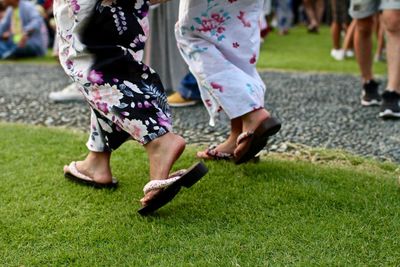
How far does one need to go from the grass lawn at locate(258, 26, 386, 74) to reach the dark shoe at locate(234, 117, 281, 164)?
350 cm

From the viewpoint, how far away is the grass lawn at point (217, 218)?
1685 millimetres

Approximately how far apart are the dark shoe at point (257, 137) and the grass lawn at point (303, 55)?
11.5ft

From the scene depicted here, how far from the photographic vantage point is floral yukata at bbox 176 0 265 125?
89.4 inches

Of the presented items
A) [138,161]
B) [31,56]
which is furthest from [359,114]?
[31,56]

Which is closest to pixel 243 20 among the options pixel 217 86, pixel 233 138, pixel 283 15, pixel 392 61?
pixel 217 86

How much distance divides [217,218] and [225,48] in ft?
2.37

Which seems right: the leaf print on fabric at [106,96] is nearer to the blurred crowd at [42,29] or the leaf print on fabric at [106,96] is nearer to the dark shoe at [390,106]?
the dark shoe at [390,106]

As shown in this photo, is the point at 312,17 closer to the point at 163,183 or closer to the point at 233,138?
the point at 233,138

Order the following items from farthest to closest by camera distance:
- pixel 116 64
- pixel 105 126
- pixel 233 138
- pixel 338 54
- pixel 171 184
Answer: pixel 338 54 < pixel 233 138 < pixel 105 126 < pixel 116 64 < pixel 171 184

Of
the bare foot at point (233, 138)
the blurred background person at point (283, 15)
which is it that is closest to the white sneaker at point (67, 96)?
the bare foot at point (233, 138)

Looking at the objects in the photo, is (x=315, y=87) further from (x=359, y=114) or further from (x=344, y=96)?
(x=359, y=114)

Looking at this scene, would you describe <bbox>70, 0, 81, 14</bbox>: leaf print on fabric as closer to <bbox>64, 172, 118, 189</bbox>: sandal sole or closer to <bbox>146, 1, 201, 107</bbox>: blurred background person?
<bbox>64, 172, 118, 189</bbox>: sandal sole

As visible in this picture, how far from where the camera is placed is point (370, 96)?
12.7 feet

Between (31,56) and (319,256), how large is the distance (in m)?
6.77
